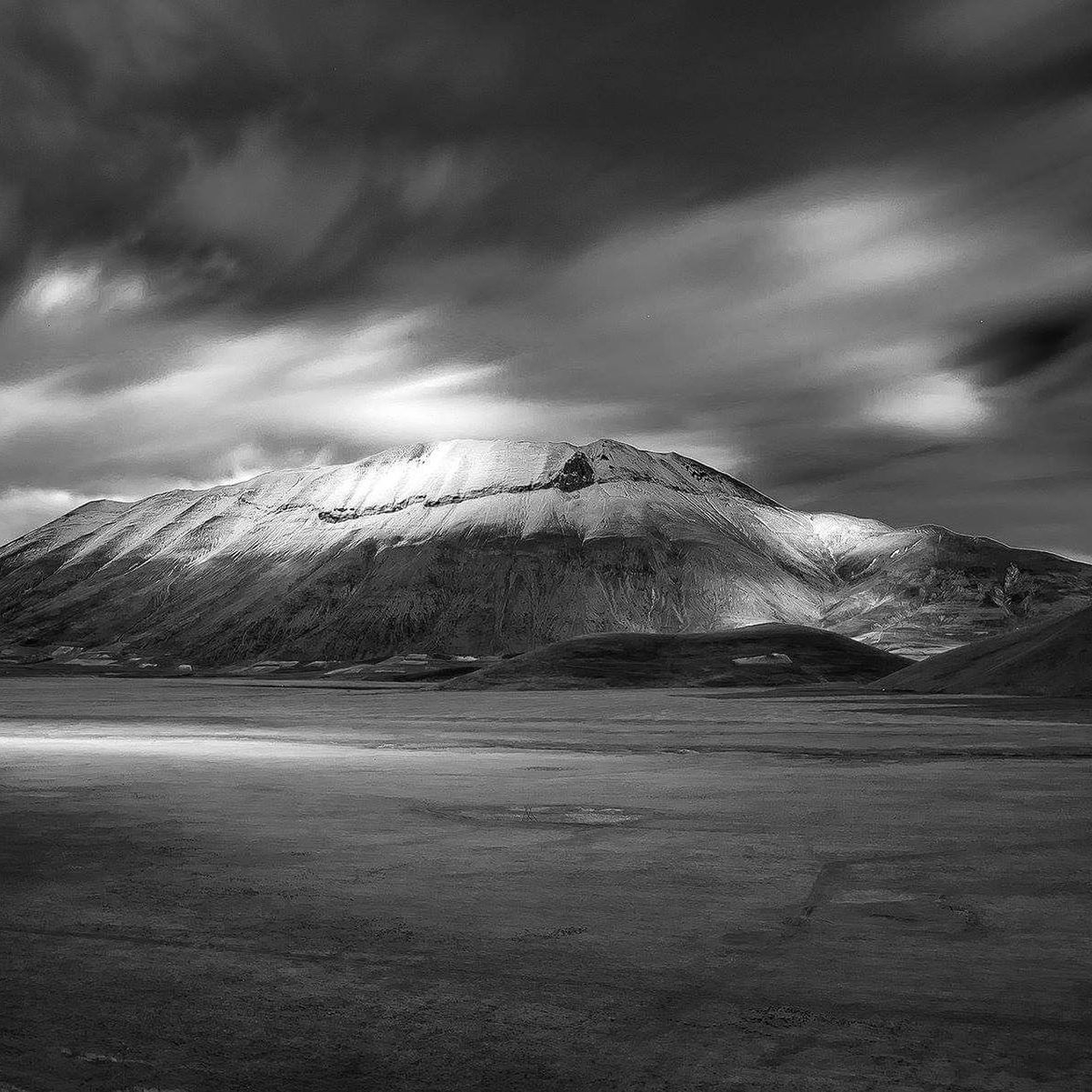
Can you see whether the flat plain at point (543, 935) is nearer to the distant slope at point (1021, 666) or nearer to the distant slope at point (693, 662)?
the distant slope at point (1021, 666)

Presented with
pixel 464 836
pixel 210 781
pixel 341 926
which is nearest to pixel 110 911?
pixel 341 926

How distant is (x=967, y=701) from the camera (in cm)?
6238

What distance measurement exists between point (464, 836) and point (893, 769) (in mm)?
13978

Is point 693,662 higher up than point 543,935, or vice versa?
point 693,662

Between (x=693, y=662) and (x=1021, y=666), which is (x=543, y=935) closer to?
(x=1021, y=666)

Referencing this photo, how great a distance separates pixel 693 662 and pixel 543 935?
405ft

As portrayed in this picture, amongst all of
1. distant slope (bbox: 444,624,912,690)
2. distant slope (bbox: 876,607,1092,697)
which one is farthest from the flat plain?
distant slope (bbox: 444,624,912,690)

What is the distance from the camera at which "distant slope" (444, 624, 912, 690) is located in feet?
388

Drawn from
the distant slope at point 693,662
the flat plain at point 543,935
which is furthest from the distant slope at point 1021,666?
the flat plain at point 543,935

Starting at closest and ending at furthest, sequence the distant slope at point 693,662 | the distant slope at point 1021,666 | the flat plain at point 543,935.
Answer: the flat plain at point 543,935 < the distant slope at point 1021,666 < the distant slope at point 693,662

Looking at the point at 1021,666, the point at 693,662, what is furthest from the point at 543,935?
the point at 693,662

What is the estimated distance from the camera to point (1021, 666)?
71375 millimetres

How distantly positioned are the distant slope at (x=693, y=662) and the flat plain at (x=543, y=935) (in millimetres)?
96185

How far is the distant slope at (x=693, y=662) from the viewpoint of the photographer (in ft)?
388
